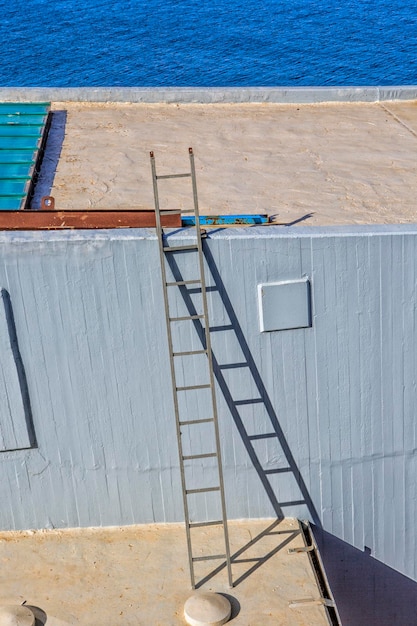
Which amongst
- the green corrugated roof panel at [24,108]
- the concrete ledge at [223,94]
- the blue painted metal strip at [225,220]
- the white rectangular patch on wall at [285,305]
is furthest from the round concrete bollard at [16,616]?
the concrete ledge at [223,94]

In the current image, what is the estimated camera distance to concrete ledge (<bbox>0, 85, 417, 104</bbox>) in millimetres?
16359

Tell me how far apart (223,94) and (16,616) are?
10067mm

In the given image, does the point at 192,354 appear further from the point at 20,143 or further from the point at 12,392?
the point at 20,143

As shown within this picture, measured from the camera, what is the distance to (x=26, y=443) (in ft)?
36.3

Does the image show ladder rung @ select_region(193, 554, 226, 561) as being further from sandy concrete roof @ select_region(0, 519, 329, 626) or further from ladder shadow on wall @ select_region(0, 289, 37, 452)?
ladder shadow on wall @ select_region(0, 289, 37, 452)

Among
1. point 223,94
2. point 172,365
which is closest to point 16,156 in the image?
point 223,94

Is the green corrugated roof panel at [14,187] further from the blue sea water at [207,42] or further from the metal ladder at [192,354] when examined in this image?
the blue sea water at [207,42]

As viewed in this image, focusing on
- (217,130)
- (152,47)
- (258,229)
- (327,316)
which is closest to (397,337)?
(327,316)

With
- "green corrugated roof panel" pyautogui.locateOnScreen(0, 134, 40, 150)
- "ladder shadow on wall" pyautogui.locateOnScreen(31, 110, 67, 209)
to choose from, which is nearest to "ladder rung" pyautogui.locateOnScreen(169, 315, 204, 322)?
"ladder shadow on wall" pyautogui.locateOnScreen(31, 110, 67, 209)

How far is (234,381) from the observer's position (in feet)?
36.0

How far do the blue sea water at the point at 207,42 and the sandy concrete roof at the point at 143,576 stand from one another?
1246 inches

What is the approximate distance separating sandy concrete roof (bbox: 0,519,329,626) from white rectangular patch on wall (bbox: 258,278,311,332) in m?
2.66

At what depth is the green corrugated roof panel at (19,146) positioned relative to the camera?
12.2 m

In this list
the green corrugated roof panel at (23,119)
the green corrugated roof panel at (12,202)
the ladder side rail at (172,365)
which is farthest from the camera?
the green corrugated roof panel at (23,119)
